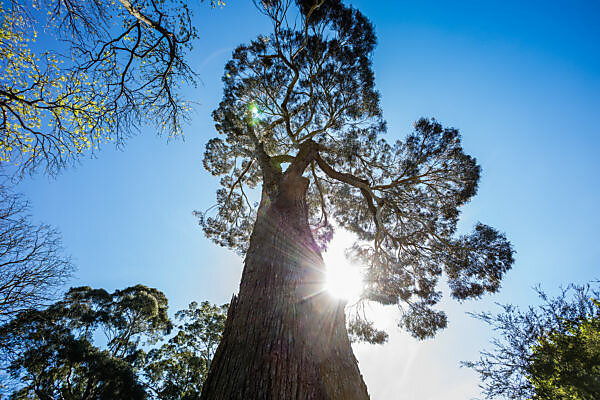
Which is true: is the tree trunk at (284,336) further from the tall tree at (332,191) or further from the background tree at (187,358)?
the background tree at (187,358)

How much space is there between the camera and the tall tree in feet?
9.09

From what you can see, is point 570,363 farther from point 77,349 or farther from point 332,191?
point 77,349

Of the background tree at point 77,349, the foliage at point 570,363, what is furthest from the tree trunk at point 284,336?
the background tree at point 77,349

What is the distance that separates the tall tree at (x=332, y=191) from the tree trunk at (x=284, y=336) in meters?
0.02

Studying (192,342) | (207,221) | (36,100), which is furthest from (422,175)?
(192,342)

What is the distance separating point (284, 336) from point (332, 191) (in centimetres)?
780

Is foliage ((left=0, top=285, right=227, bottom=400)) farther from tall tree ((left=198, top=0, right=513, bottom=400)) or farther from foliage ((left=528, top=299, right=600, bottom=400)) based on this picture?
foliage ((left=528, top=299, right=600, bottom=400))

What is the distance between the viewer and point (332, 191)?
30.9 feet

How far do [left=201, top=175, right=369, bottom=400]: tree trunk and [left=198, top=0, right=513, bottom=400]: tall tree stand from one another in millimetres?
21

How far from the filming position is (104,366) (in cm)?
1005

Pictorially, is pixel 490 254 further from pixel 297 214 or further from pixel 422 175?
pixel 297 214

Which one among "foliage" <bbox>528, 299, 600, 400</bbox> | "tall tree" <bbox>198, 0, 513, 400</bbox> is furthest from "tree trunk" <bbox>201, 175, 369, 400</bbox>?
"foliage" <bbox>528, 299, 600, 400</bbox>

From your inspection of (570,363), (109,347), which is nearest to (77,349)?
(109,347)

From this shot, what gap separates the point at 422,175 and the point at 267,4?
261 inches
